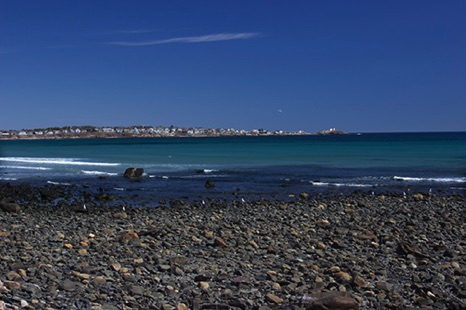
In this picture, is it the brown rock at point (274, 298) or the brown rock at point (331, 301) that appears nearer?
the brown rock at point (331, 301)

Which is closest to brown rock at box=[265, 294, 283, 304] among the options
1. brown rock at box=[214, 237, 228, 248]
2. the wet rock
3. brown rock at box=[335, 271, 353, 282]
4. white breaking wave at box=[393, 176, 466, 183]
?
brown rock at box=[335, 271, 353, 282]

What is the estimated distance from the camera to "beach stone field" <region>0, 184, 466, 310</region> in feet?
23.4

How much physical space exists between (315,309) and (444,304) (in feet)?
6.48

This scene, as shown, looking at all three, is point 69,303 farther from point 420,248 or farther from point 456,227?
point 456,227

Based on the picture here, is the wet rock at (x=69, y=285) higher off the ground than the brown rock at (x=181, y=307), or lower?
higher

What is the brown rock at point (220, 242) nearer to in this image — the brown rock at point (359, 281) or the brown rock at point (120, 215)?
the brown rock at point (359, 281)

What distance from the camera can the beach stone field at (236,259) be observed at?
714 cm

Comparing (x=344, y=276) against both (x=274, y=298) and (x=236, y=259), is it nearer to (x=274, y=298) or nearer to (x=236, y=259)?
(x=274, y=298)

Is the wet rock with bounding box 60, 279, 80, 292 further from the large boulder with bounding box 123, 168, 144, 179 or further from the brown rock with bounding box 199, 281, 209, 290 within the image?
the large boulder with bounding box 123, 168, 144, 179

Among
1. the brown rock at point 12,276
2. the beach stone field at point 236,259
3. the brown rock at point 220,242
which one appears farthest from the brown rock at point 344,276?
the brown rock at point 12,276

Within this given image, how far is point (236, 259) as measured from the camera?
9.39 metres

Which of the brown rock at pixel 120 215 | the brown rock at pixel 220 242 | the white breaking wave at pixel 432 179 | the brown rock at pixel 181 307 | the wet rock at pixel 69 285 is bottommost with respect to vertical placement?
the white breaking wave at pixel 432 179

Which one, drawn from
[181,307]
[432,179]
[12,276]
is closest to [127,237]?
[12,276]

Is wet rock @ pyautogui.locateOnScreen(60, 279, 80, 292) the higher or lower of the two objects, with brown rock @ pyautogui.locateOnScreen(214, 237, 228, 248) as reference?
higher
